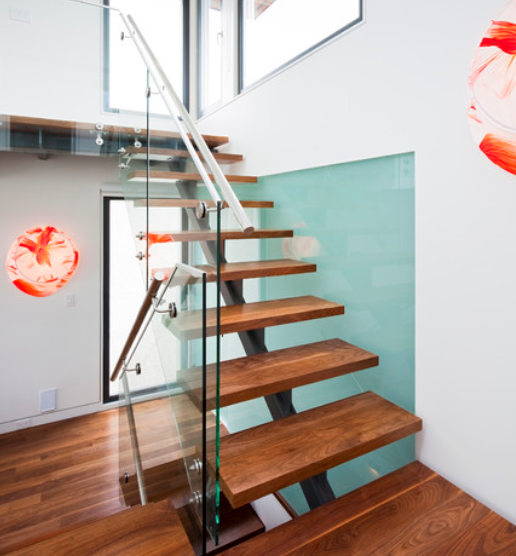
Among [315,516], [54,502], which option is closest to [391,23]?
[315,516]

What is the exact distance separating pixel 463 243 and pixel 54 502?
3211 mm

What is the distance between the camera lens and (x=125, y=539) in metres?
1.33

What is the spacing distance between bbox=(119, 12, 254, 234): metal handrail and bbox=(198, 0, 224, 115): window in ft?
4.09

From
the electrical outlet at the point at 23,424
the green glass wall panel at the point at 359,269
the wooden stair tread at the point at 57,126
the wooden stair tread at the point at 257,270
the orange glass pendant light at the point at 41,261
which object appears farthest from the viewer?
the electrical outlet at the point at 23,424

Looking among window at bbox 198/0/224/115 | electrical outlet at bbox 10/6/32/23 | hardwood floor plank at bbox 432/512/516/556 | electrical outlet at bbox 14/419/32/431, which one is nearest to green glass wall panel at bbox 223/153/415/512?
hardwood floor plank at bbox 432/512/516/556

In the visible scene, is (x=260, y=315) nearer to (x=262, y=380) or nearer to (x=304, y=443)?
(x=262, y=380)

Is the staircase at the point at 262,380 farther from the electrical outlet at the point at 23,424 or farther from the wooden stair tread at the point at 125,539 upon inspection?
the electrical outlet at the point at 23,424

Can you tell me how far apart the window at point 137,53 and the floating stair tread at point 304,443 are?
1.61 metres

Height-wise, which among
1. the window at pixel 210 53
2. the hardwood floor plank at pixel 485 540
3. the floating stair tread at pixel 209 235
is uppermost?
the window at pixel 210 53

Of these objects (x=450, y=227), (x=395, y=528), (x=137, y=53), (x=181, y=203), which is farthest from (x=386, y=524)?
(x=137, y=53)

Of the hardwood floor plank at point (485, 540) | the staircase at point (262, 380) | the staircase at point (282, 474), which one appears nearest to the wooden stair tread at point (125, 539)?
the staircase at point (282, 474)

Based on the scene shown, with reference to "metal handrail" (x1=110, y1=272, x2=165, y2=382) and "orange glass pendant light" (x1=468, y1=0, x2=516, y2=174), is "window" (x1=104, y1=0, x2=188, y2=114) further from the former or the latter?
"orange glass pendant light" (x1=468, y1=0, x2=516, y2=174)

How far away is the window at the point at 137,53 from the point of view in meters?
2.40

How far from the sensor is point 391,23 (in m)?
1.74
